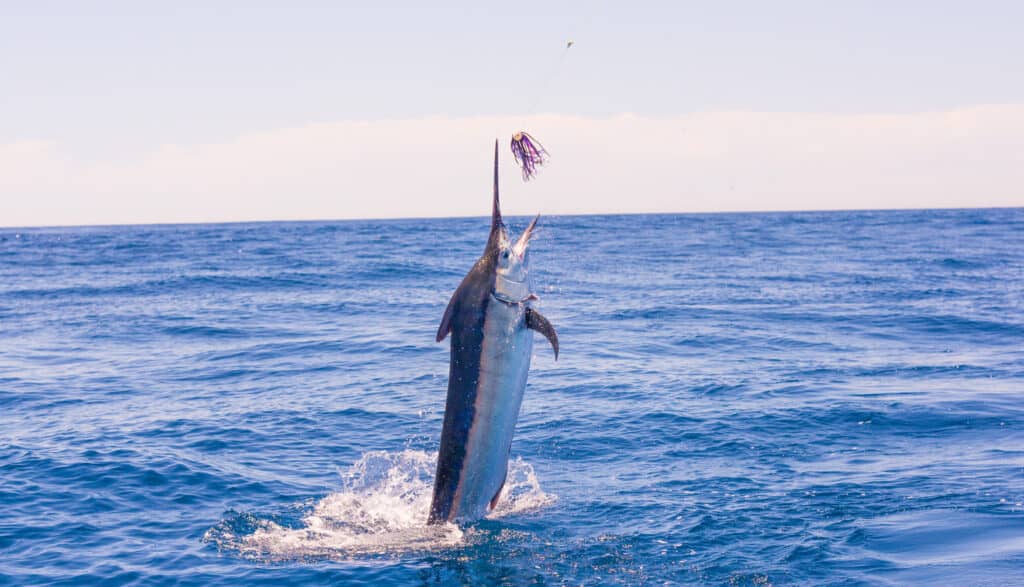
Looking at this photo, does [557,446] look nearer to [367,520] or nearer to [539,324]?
[367,520]

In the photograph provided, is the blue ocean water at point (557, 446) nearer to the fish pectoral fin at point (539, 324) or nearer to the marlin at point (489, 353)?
the marlin at point (489, 353)

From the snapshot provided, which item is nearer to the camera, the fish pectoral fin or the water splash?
the fish pectoral fin

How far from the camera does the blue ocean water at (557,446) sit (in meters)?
8.68

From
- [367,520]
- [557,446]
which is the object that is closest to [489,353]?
[367,520]

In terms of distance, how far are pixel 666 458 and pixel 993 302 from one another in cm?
2022

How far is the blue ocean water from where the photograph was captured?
8.68 meters

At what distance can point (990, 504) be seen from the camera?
9.80 meters

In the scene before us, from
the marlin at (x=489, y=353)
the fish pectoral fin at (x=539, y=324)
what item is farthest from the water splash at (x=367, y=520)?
the fish pectoral fin at (x=539, y=324)

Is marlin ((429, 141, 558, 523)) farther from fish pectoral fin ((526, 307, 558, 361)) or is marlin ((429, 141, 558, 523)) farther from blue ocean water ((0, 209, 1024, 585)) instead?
blue ocean water ((0, 209, 1024, 585))

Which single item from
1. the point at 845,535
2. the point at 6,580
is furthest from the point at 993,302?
the point at 6,580

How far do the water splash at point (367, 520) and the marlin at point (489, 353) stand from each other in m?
0.96

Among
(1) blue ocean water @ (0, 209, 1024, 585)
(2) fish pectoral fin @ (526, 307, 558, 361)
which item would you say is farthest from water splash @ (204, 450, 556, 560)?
(2) fish pectoral fin @ (526, 307, 558, 361)

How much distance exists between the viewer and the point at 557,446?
13.1 meters

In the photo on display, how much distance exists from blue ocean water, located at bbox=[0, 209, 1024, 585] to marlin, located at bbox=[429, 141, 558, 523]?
3.77 ft
